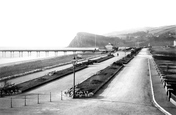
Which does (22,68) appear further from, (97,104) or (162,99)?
(162,99)

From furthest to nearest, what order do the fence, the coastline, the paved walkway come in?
the coastline → the fence → the paved walkway

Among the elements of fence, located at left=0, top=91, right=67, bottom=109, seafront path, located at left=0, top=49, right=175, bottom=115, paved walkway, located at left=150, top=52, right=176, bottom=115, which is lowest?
fence, located at left=0, top=91, right=67, bottom=109

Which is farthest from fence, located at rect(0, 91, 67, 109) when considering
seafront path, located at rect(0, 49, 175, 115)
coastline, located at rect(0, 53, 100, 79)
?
coastline, located at rect(0, 53, 100, 79)

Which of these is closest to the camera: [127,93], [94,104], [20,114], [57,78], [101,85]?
[20,114]

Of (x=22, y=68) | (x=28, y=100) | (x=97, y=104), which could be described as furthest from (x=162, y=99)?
(x=22, y=68)

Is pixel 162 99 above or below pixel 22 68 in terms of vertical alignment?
above

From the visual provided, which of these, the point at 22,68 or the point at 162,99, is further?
the point at 22,68

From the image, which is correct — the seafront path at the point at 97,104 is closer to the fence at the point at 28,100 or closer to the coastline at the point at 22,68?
the fence at the point at 28,100

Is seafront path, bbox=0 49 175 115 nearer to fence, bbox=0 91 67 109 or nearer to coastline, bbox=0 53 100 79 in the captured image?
fence, bbox=0 91 67 109

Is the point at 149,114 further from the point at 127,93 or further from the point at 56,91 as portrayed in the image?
the point at 56,91

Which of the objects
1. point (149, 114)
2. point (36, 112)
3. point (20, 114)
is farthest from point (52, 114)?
point (149, 114)

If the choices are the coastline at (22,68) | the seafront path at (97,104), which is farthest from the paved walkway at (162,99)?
the coastline at (22,68)
